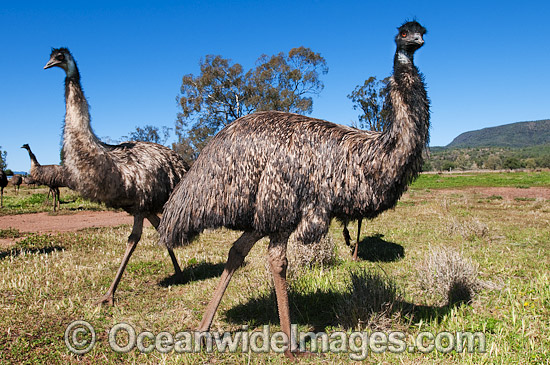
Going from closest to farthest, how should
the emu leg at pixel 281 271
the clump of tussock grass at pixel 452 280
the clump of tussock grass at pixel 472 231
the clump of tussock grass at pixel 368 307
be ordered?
the emu leg at pixel 281 271
the clump of tussock grass at pixel 368 307
the clump of tussock grass at pixel 452 280
the clump of tussock grass at pixel 472 231

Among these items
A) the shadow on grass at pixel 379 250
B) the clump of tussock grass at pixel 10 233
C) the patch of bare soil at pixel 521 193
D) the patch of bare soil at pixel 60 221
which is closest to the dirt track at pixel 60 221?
the patch of bare soil at pixel 60 221

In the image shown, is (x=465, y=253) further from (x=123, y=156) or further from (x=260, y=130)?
(x=123, y=156)

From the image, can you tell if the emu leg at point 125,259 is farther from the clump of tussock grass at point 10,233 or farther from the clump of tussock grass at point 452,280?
the clump of tussock grass at point 10,233

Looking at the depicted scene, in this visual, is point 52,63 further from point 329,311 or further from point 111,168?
point 329,311

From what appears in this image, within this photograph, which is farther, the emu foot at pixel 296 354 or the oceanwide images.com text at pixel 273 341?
the oceanwide images.com text at pixel 273 341

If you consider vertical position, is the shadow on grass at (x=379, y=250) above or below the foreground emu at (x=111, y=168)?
below

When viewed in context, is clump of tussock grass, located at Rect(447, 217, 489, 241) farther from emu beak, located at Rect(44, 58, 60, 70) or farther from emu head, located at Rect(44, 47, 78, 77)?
emu beak, located at Rect(44, 58, 60, 70)

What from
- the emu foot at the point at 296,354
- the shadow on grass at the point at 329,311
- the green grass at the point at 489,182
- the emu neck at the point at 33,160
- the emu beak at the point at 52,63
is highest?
the emu beak at the point at 52,63

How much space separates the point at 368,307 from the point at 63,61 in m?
5.04

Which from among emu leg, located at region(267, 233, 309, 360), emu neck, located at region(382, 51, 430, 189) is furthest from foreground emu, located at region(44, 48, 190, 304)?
emu neck, located at region(382, 51, 430, 189)

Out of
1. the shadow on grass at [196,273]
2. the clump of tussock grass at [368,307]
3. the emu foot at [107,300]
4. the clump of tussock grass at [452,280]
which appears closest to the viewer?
the clump of tussock grass at [368,307]

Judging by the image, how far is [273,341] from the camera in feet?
13.0

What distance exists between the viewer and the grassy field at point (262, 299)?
12.3 ft

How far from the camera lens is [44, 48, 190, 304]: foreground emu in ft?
16.2
